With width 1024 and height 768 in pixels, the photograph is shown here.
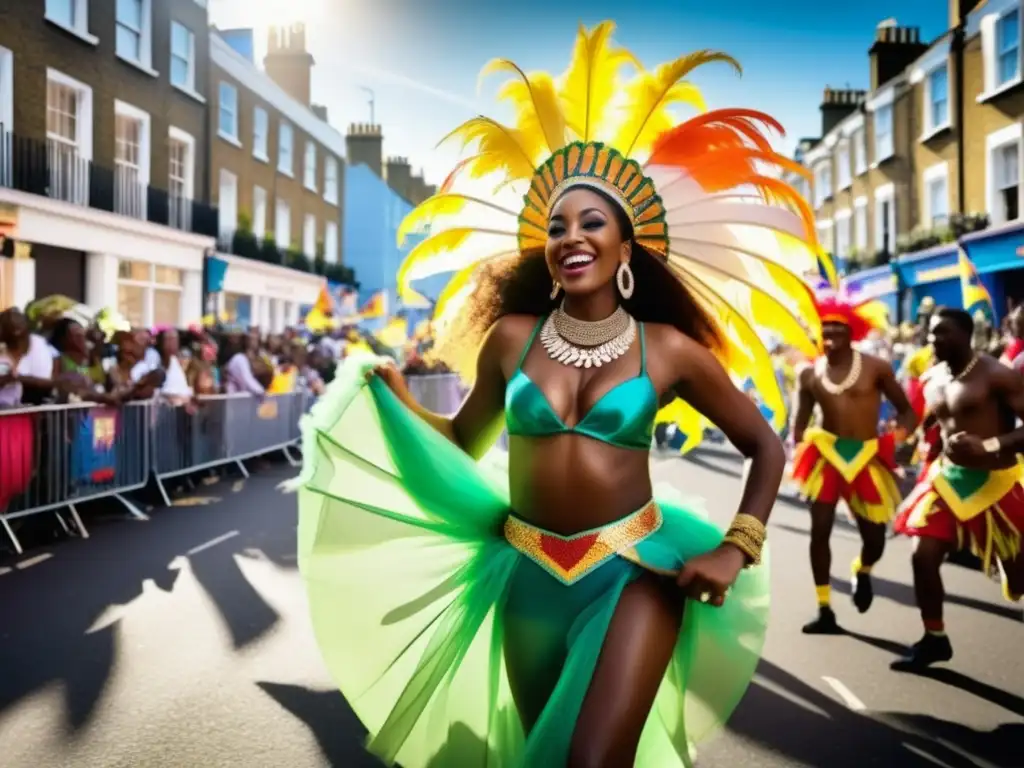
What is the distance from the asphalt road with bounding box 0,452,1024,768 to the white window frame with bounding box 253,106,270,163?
24800 mm

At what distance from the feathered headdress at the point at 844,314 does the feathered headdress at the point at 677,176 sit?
3.21 meters

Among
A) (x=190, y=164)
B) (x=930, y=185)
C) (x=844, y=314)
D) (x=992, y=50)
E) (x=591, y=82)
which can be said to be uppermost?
(x=992, y=50)

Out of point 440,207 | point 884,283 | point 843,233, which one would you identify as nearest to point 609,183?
point 440,207

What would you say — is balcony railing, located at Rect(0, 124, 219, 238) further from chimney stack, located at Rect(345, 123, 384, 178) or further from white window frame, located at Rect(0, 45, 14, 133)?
chimney stack, located at Rect(345, 123, 384, 178)

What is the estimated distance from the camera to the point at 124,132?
22.9 metres

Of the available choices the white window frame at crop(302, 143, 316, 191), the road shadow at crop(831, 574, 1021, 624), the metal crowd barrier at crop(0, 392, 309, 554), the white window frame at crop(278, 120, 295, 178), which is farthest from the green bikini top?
the white window frame at crop(302, 143, 316, 191)

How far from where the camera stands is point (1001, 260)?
21.7 metres

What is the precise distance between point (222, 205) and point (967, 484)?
26.5m

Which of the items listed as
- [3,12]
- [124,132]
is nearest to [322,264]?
[124,132]

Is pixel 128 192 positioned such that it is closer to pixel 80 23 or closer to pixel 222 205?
pixel 80 23

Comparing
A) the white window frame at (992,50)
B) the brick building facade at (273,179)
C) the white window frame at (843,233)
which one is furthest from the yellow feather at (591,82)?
the white window frame at (843,233)

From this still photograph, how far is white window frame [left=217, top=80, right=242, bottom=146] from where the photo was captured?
27850mm

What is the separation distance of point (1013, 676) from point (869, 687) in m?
0.80

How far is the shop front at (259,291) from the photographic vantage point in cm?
2730
